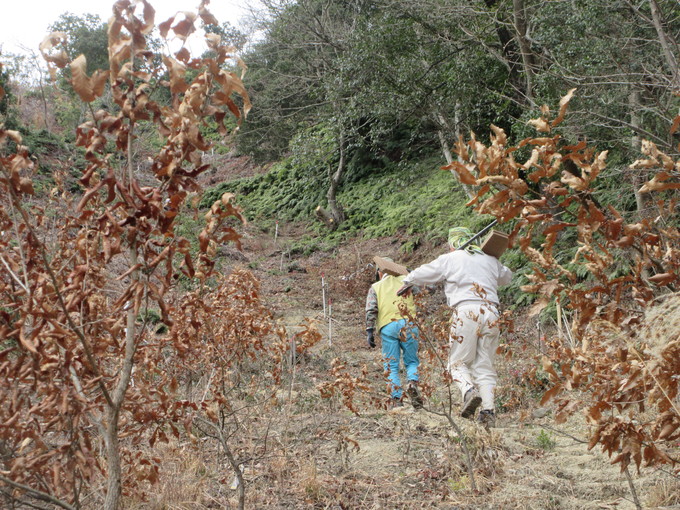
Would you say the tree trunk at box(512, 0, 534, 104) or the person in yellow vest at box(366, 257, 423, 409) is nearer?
the person in yellow vest at box(366, 257, 423, 409)

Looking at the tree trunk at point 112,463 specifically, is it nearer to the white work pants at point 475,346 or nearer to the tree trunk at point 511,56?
the white work pants at point 475,346

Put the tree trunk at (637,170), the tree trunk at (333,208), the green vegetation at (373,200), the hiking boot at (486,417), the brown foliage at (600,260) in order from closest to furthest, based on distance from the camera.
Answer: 1. the brown foliage at (600,260)
2. the hiking boot at (486,417)
3. the tree trunk at (637,170)
4. the green vegetation at (373,200)
5. the tree trunk at (333,208)

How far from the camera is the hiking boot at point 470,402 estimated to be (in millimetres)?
5074

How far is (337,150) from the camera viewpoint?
2038cm

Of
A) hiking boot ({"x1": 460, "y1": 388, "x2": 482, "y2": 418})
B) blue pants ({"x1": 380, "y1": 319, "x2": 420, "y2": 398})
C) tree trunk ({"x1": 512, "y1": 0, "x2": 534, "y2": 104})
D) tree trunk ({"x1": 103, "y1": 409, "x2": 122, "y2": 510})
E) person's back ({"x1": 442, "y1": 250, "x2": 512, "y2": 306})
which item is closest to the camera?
tree trunk ({"x1": 103, "y1": 409, "x2": 122, "y2": 510})

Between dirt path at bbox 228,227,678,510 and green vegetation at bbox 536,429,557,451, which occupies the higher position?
dirt path at bbox 228,227,678,510

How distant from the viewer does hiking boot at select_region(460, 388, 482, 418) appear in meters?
5.07

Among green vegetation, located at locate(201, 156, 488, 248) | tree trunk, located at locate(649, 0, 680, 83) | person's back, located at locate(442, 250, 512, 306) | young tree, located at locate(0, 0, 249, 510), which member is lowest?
green vegetation, located at locate(201, 156, 488, 248)

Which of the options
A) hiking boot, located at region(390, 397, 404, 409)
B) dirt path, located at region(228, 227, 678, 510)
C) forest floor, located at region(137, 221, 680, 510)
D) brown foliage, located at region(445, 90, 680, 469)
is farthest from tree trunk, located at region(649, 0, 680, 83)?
brown foliage, located at region(445, 90, 680, 469)

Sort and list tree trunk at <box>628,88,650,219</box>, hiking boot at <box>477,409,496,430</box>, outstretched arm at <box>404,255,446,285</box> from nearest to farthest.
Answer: hiking boot at <box>477,409,496,430</box>, outstretched arm at <box>404,255,446,285</box>, tree trunk at <box>628,88,650,219</box>

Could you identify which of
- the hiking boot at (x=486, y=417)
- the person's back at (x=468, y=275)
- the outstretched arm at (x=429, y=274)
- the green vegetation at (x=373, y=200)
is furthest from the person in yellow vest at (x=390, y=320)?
the green vegetation at (x=373, y=200)

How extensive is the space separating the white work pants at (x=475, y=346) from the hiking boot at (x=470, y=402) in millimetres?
202

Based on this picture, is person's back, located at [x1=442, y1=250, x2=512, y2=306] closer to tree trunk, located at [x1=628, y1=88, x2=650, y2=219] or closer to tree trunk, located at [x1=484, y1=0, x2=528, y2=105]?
tree trunk, located at [x1=628, y1=88, x2=650, y2=219]

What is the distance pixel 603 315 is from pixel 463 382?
2911mm
